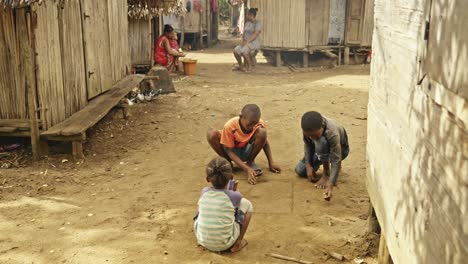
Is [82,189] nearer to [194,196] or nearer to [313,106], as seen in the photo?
[194,196]

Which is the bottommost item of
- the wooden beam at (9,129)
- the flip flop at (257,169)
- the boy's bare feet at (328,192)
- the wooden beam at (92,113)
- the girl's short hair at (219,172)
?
the flip flop at (257,169)

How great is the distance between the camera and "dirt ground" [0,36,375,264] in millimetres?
4059

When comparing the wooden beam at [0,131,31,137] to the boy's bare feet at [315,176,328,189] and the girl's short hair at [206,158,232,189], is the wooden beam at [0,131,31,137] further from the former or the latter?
the boy's bare feet at [315,176,328,189]

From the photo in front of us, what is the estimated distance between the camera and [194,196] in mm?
5223

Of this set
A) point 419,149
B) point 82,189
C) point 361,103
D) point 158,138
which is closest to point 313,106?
point 361,103

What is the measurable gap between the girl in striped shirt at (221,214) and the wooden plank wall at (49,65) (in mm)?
3216

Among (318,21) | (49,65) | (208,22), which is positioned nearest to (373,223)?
(49,65)

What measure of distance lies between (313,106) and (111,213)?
5.66 m

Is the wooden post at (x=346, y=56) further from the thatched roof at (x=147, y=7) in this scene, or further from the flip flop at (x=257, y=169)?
the flip flop at (x=257, y=169)

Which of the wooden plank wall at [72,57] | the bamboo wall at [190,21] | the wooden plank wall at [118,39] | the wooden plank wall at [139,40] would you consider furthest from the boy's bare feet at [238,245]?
the bamboo wall at [190,21]

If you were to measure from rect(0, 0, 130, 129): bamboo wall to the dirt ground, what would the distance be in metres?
0.61

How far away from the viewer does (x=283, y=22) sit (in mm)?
14875

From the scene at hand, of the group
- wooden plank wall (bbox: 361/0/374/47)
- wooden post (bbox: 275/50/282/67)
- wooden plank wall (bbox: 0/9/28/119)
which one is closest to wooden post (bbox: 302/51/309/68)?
wooden post (bbox: 275/50/282/67)

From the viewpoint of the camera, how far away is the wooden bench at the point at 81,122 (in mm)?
6059
